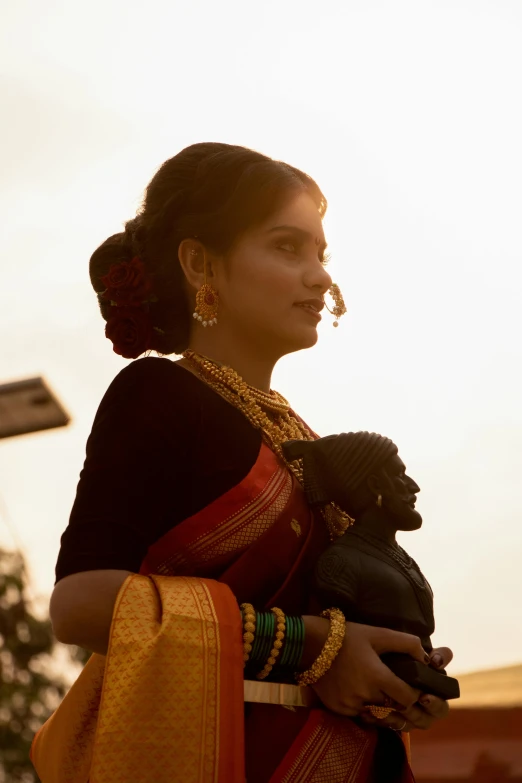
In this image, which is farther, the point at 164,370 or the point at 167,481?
the point at 164,370

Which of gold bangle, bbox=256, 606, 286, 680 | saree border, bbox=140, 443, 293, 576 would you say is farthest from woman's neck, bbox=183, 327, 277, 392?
gold bangle, bbox=256, 606, 286, 680

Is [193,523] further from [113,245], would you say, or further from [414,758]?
[414,758]

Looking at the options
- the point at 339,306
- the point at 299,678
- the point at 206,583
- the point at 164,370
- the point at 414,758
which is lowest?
the point at 414,758

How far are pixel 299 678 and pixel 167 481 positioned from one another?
0.55 meters

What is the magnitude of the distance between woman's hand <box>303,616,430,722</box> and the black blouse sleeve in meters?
0.44

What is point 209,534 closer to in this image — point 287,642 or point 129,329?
point 287,642

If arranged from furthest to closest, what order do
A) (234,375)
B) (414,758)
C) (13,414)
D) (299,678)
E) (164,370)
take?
(414,758), (13,414), (234,375), (164,370), (299,678)

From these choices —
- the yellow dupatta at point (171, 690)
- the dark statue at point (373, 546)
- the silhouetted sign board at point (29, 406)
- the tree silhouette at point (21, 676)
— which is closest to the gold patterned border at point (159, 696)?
the yellow dupatta at point (171, 690)

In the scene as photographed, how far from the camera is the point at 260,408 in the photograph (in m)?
2.94

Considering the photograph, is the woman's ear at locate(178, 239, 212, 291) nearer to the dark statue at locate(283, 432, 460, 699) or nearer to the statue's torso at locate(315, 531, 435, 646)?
the dark statue at locate(283, 432, 460, 699)

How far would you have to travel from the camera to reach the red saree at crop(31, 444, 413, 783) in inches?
88.0

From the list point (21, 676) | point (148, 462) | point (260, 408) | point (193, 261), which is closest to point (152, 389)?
point (148, 462)

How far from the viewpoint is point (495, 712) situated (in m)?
5.35

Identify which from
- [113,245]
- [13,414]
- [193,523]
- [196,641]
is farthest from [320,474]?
[13,414]
